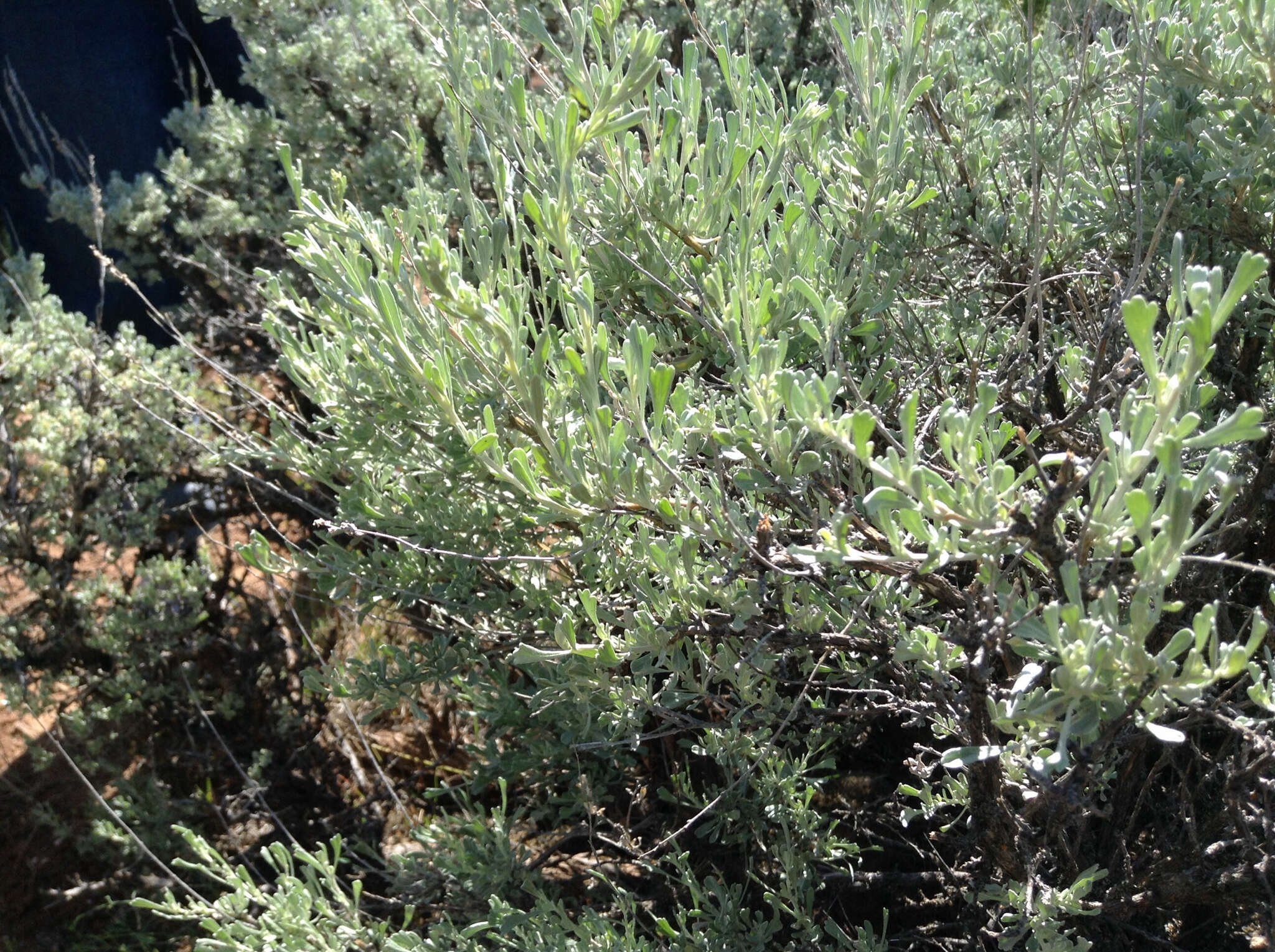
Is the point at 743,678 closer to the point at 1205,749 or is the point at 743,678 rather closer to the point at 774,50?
the point at 1205,749

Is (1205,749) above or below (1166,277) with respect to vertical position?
below

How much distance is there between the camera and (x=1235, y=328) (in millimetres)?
1886

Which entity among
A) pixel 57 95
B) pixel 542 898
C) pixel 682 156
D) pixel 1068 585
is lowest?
pixel 542 898

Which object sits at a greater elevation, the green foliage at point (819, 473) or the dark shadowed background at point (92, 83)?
the dark shadowed background at point (92, 83)

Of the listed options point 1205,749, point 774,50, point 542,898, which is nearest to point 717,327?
point 542,898

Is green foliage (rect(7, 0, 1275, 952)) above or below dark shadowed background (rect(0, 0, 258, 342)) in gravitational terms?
below

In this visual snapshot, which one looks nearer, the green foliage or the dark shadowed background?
the green foliage

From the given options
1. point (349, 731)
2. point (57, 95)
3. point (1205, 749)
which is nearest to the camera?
point (1205, 749)

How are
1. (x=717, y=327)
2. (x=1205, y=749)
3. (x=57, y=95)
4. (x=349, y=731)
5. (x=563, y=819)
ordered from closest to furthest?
(x=717, y=327)
(x=1205, y=749)
(x=563, y=819)
(x=349, y=731)
(x=57, y=95)

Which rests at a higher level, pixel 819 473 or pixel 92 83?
pixel 92 83

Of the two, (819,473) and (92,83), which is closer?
(819,473)

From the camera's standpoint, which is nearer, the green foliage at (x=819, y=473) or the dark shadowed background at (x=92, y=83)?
the green foliage at (x=819, y=473)

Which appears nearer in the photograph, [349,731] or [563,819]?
[563,819]

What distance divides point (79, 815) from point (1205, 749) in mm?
3794
